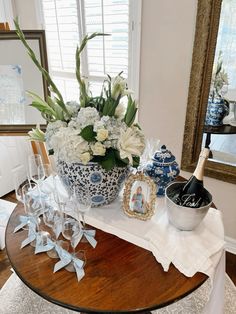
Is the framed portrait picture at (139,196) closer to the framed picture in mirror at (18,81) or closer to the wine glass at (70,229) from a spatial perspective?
the wine glass at (70,229)

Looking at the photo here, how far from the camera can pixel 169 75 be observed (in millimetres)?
1768

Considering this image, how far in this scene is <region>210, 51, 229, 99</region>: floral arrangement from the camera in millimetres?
1593

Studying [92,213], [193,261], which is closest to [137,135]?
[92,213]

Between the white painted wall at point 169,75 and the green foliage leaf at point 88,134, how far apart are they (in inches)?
41.1

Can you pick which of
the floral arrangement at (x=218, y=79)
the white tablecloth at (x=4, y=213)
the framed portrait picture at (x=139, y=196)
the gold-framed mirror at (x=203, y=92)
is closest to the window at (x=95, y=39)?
the gold-framed mirror at (x=203, y=92)

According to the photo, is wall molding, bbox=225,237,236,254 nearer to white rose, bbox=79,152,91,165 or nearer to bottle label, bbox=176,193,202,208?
bottle label, bbox=176,193,202,208

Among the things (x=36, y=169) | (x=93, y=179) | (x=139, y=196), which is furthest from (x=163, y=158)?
(x=36, y=169)

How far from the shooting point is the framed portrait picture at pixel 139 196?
104 cm

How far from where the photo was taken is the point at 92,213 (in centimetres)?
109

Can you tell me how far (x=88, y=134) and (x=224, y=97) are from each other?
3.72 ft

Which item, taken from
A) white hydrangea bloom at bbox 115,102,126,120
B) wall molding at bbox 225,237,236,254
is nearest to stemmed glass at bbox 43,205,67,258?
white hydrangea bloom at bbox 115,102,126,120

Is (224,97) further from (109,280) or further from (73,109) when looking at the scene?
(109,280)

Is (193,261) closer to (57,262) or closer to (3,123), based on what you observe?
(57,262)

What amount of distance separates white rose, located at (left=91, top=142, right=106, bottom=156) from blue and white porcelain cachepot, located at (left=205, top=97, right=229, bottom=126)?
3.51ft
